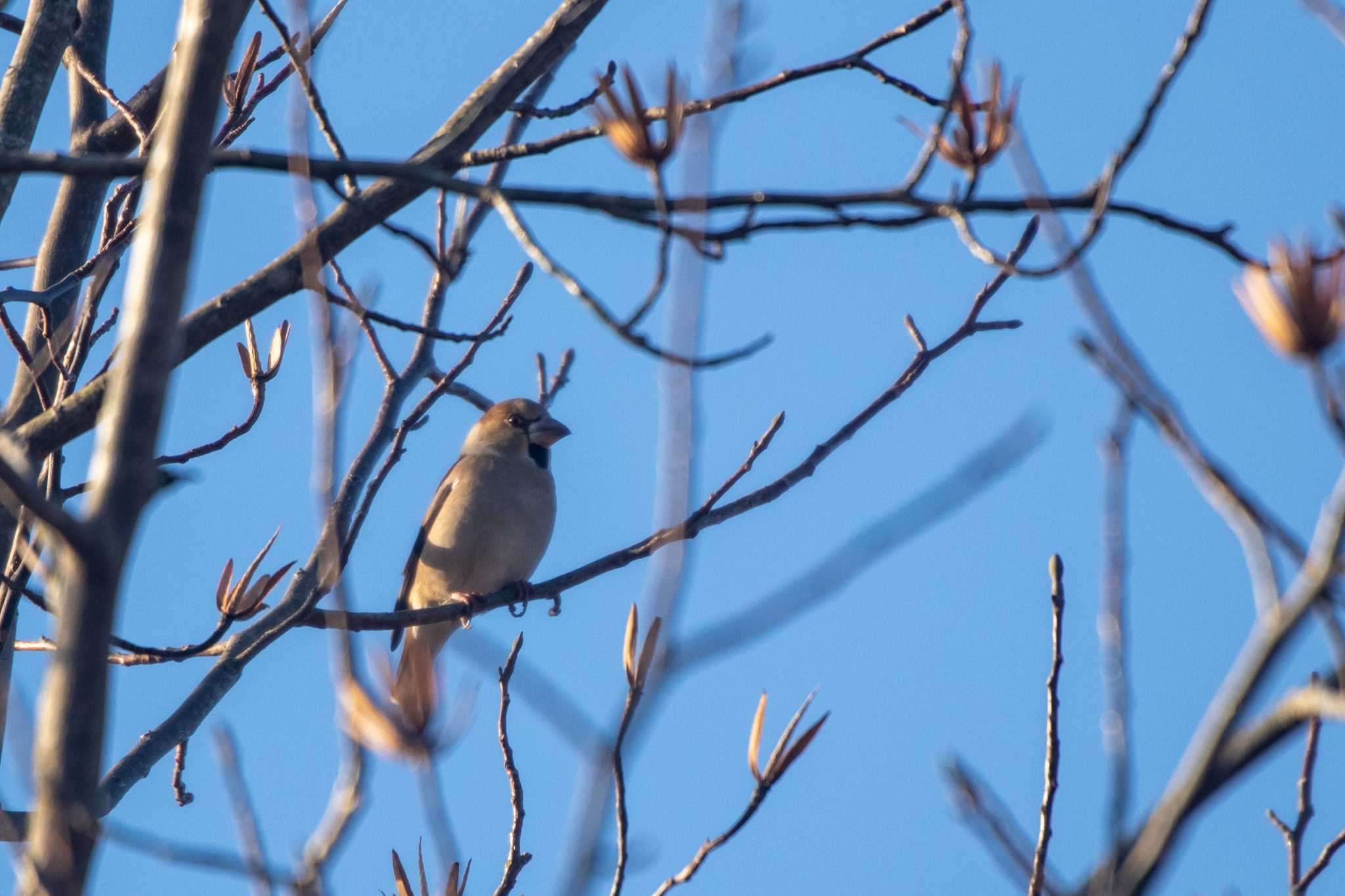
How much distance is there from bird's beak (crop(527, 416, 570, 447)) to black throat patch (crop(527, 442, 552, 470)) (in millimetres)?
17

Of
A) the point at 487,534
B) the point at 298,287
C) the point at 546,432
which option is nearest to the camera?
the point at 298,287

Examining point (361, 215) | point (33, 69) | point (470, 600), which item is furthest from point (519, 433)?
point (361, 215)

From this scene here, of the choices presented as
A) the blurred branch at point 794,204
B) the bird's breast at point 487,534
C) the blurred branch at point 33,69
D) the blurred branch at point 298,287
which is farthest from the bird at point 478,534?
the blurred branch at point 794,204

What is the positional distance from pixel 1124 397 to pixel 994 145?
95 cm

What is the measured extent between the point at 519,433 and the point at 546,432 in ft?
0.42

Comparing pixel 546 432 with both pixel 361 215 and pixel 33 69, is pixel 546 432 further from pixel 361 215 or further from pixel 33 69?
pixel 361 215

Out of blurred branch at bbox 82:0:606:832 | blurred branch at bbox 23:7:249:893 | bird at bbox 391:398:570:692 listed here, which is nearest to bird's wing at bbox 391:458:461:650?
bird at bbox 391:398:570:692

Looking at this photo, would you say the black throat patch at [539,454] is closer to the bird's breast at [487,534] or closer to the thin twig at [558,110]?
the bird's breast at [487,534]

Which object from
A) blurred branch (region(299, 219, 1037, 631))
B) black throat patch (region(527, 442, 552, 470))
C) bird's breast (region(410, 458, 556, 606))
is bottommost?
blurred branch (region(299, 219, 1037, 631))

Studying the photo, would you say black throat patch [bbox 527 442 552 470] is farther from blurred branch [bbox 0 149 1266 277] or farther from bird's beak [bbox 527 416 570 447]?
blurred branch [bbox 0 149 1266 277]

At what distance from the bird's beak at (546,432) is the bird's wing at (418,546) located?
402 millimetres

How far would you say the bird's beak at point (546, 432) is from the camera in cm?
735

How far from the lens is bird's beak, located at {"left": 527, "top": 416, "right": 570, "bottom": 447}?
735 centimetres

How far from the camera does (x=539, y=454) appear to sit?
7.38 meters
